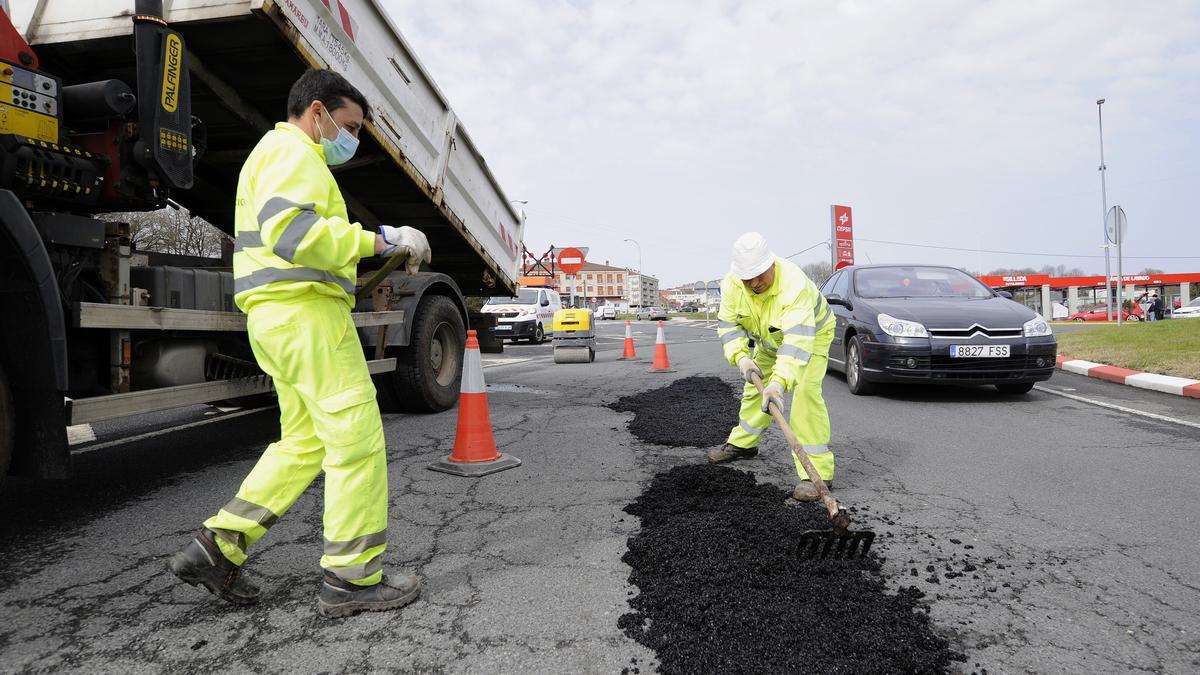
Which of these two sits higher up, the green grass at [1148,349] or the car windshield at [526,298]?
the car windshield at [526,298]

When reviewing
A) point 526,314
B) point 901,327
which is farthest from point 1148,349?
point 526,314

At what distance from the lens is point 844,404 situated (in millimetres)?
6582

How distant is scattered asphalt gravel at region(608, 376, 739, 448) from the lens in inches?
201

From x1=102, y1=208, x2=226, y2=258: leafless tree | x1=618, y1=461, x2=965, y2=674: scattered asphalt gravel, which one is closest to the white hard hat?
x1=618, y1=461, x2=965, y2=674: scattered asphalt gravel

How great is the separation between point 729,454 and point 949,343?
3.21 meters

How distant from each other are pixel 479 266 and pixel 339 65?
10.0 ft

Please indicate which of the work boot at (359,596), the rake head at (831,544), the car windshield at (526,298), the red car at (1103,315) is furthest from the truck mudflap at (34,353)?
the red car at (1103,315)

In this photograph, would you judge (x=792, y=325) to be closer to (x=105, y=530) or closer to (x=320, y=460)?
(x=320, y=460)

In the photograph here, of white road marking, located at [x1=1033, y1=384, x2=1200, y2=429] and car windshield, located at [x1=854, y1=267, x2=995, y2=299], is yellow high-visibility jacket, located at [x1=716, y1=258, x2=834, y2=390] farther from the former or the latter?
car windshield, located at [x1=854, y1=267, x2=995, y2=299]

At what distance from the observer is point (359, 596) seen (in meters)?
2.38

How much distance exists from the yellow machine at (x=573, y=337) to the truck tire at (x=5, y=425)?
9.55m

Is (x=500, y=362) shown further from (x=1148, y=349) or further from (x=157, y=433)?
(x=1148, y=349)

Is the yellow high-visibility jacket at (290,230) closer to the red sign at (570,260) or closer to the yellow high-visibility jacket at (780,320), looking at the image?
the yellow high-visibility jacket at (780,320)

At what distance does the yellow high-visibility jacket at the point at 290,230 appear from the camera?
7.25ft
